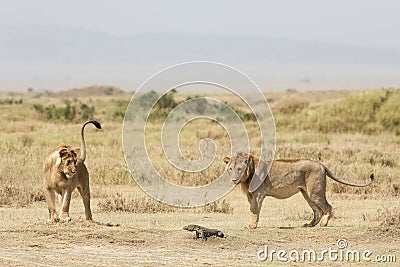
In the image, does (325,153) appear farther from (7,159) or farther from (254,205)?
(254,205)

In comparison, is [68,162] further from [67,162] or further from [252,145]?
[252,145]

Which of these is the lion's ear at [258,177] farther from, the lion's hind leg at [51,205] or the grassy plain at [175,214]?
the lion's hind leg at [51,205]

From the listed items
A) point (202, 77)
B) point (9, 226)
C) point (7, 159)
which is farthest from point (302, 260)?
point (7, 159)

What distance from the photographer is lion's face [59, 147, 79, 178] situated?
1302cm

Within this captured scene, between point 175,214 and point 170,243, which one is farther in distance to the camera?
point 175,214

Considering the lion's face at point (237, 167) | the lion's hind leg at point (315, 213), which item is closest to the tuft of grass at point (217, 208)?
the lion's hind leg at point (315, 213)

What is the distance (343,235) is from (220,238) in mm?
1815

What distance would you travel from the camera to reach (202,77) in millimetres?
22375

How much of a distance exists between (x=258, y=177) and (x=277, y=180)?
1.03 ft

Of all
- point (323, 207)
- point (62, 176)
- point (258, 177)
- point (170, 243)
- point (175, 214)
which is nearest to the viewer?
point (170, 243)

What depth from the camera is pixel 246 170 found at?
13414mm

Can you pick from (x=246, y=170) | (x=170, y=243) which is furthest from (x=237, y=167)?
(x=170, y=243)

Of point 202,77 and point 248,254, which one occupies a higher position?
point 202,77

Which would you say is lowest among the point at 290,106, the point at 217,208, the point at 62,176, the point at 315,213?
the point at 217,208
